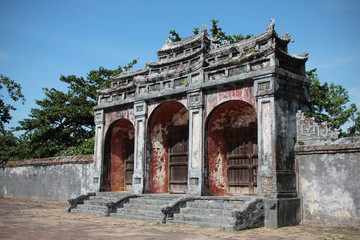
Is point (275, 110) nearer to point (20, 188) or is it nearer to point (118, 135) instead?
point (118, 135)

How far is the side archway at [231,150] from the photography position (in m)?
13.2

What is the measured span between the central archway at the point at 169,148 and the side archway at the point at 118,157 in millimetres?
2099

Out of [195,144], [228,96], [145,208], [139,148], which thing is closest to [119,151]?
[139,148]

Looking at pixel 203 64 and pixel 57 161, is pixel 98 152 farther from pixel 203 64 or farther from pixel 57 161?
pixel 203 64

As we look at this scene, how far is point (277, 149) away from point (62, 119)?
1788 centimetres

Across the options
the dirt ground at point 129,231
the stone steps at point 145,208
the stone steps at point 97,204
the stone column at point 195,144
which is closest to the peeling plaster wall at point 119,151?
the stone steps at point 97,204

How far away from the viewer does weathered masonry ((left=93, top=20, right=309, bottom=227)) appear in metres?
11.1

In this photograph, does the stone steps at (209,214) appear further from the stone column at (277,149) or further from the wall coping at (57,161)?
the wall coping at (57,161)

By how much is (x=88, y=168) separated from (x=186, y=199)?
7.18 meters

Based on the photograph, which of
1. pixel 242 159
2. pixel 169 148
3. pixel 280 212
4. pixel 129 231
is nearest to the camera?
pixel 129 231

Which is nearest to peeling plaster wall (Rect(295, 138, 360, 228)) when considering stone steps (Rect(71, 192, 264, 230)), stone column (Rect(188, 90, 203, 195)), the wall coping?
stone steps (Rect(71, 192, 264, 230))

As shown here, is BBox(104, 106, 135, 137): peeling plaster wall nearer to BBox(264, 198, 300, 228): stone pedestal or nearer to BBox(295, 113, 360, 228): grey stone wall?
BBox(295, 113, 360, 228): grey stone wall

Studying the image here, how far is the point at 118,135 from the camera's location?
17422 millimetres

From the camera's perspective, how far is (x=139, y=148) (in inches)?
595
